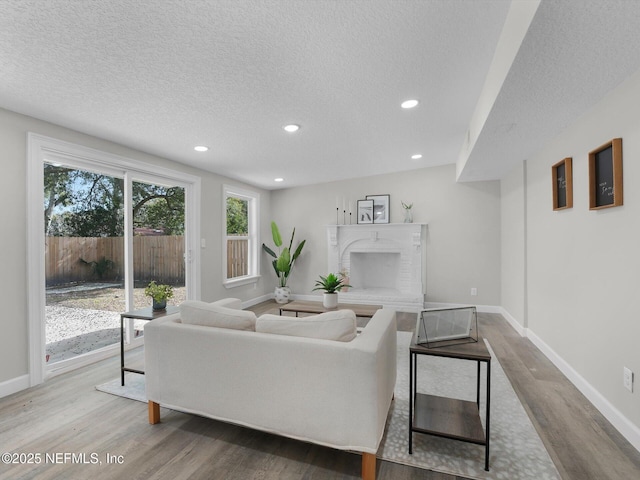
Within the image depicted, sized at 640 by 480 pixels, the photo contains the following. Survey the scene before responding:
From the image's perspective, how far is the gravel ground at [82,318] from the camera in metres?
2.90

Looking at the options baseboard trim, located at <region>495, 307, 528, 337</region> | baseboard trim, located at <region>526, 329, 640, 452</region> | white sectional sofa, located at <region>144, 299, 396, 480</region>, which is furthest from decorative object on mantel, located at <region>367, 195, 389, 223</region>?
white sectional sofa, located at <region>144, 299, 396, 480</region>

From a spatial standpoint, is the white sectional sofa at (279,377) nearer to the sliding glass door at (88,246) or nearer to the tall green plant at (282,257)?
the sliding glass door at (88,246)

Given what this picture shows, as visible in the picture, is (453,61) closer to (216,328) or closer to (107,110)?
(216,328)

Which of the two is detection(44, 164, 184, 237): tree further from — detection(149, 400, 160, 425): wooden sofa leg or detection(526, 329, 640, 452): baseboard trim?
detection(526, 329, 640, 452): baseboard trim

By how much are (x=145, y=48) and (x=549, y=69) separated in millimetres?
2327

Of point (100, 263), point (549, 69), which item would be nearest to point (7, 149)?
point (100, 263)

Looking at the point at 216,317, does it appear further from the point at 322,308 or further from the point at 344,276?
the point at 344,276

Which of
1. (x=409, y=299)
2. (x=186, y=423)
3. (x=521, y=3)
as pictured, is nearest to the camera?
(x=521, y=3)

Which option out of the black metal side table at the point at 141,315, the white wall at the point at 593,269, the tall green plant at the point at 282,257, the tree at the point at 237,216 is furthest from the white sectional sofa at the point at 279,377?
the tall green plant at the point at 282,257

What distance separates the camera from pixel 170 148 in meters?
3.58

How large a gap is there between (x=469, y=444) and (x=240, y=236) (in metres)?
4.65

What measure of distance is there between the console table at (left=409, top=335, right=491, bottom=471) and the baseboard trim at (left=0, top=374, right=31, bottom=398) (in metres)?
3.03

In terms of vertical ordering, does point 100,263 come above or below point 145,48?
below

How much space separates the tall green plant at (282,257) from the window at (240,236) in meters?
0.32
